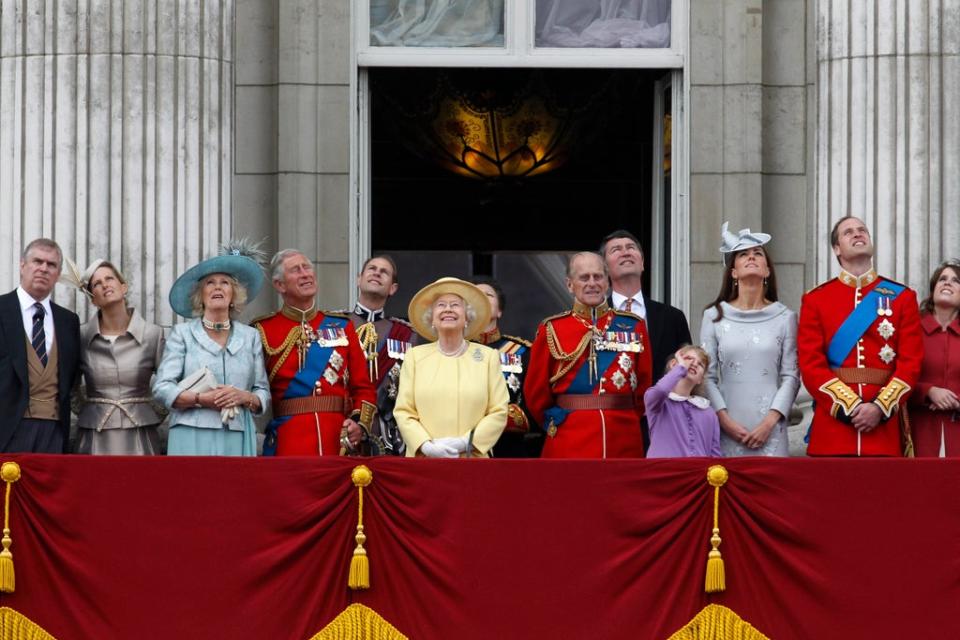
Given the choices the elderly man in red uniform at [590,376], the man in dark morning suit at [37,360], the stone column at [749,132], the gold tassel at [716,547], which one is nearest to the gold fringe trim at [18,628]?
the man in dark morning suit at [37,360]

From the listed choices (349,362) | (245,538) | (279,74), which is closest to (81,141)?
(279,74)

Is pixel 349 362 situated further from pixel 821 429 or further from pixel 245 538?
pixel 821 429

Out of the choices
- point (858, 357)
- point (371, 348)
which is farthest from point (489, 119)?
point (858, 357)

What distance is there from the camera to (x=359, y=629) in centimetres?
1015

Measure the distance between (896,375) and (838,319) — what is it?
43 cm

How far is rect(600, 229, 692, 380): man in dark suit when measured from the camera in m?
11.8

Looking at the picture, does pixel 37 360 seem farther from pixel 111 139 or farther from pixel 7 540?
Result: pixel 111 139

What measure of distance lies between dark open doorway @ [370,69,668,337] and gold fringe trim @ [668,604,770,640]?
9.13 m

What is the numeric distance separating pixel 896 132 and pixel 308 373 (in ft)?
13.5

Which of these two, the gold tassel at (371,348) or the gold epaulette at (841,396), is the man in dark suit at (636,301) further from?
the gold tassel at (371,348)

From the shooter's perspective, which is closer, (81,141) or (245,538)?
(245,538)

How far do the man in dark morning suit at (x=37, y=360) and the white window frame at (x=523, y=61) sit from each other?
2870 millimetres

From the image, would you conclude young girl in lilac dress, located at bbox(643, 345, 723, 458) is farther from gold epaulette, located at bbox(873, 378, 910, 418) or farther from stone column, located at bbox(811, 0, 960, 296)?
stone column, located at bbox(811, 0, 960, 296)

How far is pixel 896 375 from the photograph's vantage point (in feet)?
35.7
